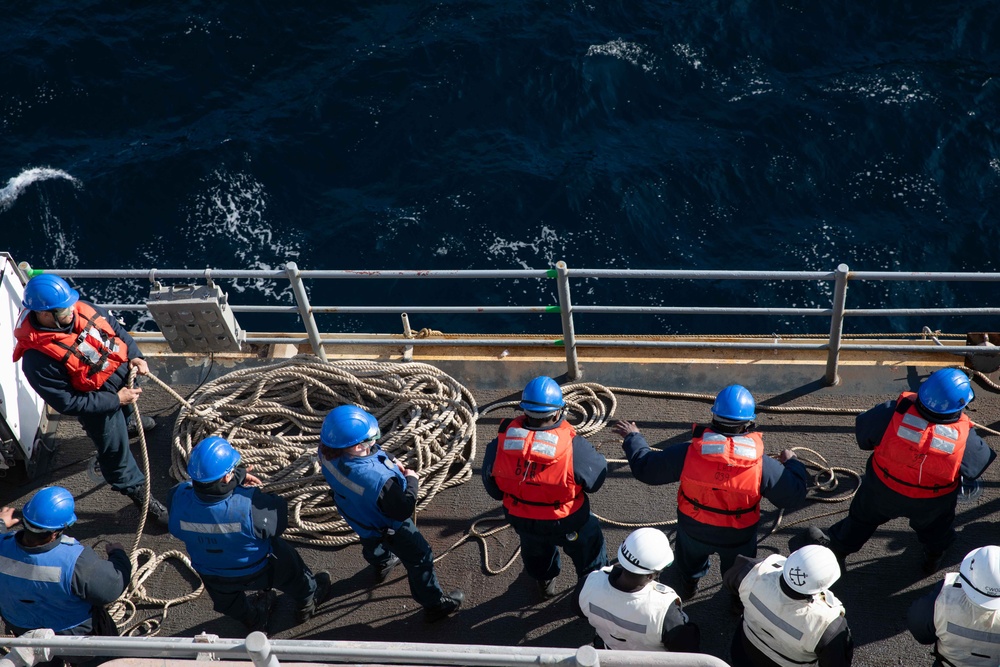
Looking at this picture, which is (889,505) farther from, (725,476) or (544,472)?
(544,472)

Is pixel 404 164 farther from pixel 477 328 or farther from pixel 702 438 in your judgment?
pixel 702 438

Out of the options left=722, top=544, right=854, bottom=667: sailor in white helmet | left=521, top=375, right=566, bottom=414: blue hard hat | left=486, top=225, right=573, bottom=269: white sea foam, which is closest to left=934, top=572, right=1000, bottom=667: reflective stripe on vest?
left=722, top=544, right=854, bottom=667: sailor in white helmet

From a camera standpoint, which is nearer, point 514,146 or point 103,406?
point 103,406

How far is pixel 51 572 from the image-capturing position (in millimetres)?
5023

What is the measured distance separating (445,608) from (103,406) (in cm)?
279

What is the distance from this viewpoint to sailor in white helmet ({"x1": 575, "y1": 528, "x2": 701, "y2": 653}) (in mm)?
4438

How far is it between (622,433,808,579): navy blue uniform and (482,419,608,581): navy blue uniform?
259mm

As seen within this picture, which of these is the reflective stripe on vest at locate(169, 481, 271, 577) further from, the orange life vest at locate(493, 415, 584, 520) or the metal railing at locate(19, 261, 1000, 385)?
the metal railing at locate(19, 261, 1000, 385)

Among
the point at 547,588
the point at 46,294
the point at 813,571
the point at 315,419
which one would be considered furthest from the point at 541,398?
the point at 46,294

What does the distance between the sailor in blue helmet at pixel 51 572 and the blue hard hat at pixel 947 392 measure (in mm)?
4727

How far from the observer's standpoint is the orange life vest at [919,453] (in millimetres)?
5258

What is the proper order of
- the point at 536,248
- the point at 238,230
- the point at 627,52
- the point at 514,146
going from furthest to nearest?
the point at 627,52
the point at 514,146
the point at 238,230
the point at 536,248

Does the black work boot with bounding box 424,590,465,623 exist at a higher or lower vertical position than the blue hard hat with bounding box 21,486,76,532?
lower

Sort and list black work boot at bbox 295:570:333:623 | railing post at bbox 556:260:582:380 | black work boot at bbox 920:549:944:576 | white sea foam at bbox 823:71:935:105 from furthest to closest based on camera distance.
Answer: white sea foam at bbox 823:71:935:105
railing post at bbox 556:260:582:380
black work boot at bbox 295:570:333:623
black work boot at bbox 920:549:944:576
